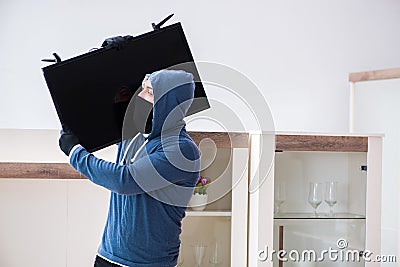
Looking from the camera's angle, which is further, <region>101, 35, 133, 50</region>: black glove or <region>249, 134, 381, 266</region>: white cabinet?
<region>249, 134, 381, 266</region>: white cabinet

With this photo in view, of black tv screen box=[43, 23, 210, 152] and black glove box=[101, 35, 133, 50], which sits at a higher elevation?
black glove box=[101, 35, 133, 50]

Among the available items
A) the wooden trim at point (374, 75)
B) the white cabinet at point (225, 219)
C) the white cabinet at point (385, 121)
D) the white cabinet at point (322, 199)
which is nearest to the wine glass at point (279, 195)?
the white cabinet at point (322, 199)

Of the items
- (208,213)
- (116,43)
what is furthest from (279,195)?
(116,43)

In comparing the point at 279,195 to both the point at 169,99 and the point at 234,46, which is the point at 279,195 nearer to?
the point at 234,46

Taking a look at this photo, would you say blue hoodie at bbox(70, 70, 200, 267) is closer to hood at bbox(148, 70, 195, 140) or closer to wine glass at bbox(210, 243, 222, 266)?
hood at bbox(148, 70, 195, 140)

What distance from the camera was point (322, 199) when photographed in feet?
9.91

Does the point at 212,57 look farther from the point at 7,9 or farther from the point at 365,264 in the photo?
the point at 365,264

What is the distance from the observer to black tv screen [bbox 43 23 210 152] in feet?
7.00

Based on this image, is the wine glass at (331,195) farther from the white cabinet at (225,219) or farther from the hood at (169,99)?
the hood at (169,99)

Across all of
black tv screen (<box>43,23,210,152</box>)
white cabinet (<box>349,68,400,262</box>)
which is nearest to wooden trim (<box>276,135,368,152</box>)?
white cabinet (<box>349,68,400,262</box>)

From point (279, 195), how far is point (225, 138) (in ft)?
1.06

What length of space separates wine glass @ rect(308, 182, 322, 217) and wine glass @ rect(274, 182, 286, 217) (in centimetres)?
14

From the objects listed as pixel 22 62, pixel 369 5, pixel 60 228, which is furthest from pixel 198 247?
pixel 369 5

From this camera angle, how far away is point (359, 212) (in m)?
3.02
